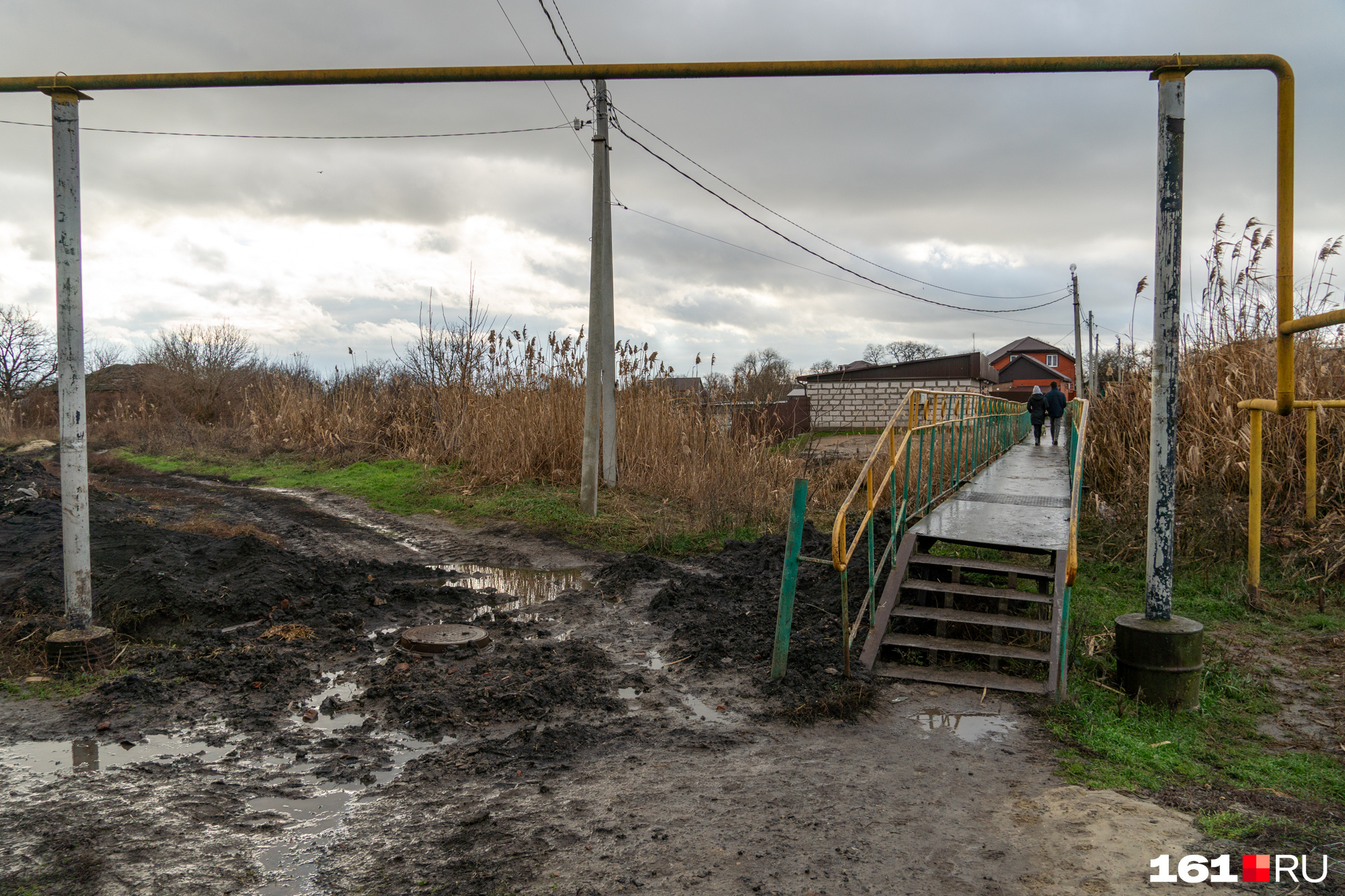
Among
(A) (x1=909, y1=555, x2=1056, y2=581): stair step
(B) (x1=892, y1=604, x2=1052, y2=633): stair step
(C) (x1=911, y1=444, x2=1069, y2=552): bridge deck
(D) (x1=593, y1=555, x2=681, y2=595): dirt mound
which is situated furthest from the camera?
(D) (x1=593, y1=555, x2=681, y2=595): dirt mound

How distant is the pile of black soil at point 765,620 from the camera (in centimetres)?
543

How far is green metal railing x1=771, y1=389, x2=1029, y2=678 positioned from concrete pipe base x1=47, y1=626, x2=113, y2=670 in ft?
15.8

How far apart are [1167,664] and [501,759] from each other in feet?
14.3

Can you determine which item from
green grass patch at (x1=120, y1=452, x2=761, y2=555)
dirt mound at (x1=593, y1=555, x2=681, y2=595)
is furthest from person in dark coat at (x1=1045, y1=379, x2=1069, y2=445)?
dirt mound at (x1=593, y1=555, x2=681, y2=595)

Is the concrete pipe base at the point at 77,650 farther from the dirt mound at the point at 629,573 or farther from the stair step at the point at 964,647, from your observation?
the stair step at the point at 964,647

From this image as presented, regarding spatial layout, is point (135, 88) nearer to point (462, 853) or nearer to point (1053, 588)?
point (462, 853)

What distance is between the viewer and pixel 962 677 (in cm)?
577

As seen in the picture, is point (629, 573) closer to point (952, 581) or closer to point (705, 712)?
point (952, 581)

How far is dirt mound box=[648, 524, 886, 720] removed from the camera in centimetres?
543

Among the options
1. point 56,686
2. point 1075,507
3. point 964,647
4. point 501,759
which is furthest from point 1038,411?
point 56,686

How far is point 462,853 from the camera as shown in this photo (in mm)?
3410

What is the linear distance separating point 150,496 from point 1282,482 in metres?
17.3

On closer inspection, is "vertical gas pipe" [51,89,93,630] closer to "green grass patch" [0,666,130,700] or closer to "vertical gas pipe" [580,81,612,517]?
"green grass patch" [0,666,130,700]

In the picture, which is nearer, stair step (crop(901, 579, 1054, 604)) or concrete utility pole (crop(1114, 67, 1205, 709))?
concrete utility pole (crop(1114, 67, 1205, 709))
